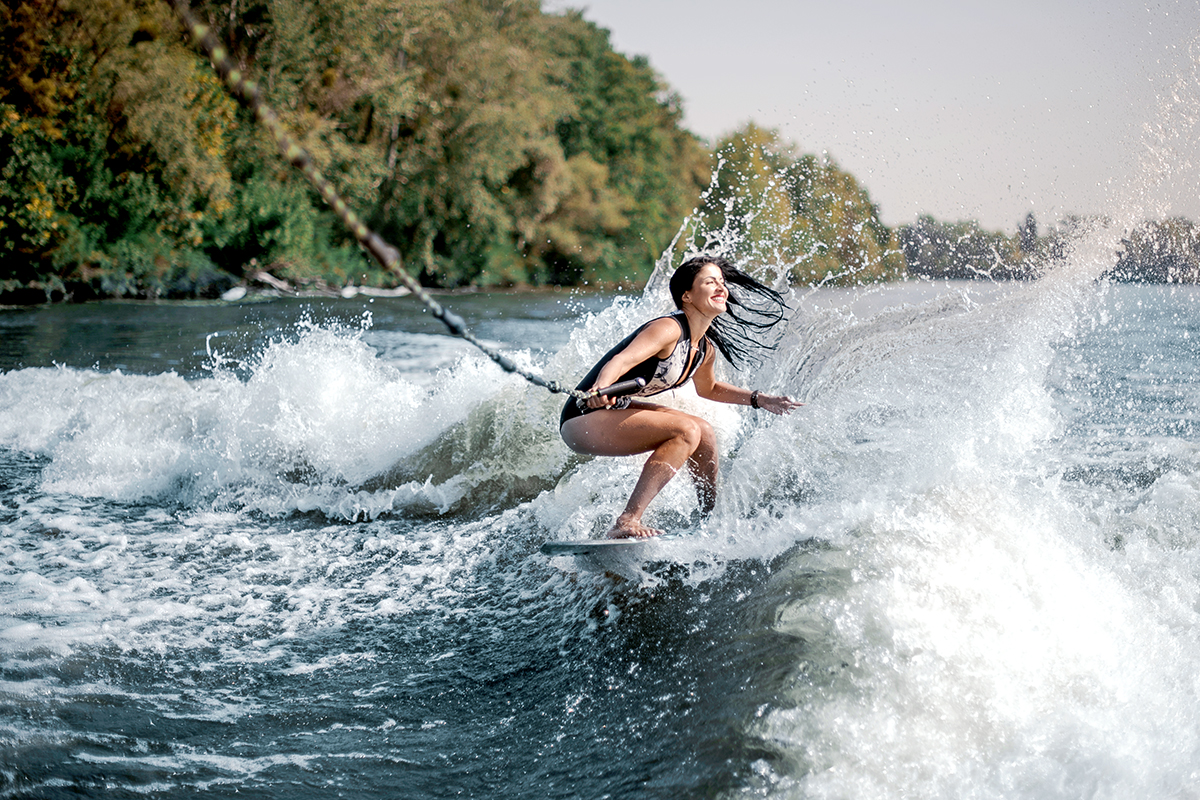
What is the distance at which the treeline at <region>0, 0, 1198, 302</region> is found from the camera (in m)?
21.7

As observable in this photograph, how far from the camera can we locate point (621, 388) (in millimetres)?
3926

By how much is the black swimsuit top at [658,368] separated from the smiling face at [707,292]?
0.09 m

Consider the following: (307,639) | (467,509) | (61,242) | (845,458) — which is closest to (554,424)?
(467,509)

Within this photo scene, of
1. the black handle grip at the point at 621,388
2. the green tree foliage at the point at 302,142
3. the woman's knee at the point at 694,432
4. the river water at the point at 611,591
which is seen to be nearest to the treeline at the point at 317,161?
the green tree foliage at the point at 302,142

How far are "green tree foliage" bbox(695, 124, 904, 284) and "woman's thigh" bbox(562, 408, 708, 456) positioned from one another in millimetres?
3042

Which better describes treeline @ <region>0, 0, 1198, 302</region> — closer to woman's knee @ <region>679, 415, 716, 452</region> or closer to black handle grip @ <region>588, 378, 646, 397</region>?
woman's knee @ <region>679, 415, 716, 452</region>

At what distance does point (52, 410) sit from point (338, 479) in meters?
3.68

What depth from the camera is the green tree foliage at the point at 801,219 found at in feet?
26.6

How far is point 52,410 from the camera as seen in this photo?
Answer: 871cm

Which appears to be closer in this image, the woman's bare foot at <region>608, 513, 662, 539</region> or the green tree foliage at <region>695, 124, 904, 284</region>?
the woman's bare foot at <region>608, 513, 662, 539</region>

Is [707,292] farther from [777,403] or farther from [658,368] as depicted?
[777,403]

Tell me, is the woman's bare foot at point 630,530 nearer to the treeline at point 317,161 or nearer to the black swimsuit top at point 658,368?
the black swimsuit top at point 658,368

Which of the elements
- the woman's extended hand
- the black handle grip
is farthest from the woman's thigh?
the woman's extended hand

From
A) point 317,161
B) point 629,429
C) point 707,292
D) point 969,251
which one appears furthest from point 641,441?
point 317,161
